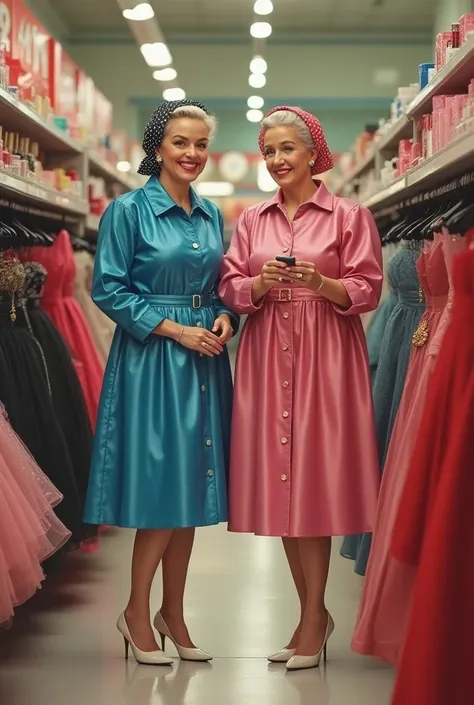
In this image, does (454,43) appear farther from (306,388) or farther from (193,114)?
(306,388)

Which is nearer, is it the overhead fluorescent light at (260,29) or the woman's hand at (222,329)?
the woman's hand at (222,329)

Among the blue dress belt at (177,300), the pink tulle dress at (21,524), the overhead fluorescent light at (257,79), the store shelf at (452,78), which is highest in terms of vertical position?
the overhead fluorescent light at (257,79)

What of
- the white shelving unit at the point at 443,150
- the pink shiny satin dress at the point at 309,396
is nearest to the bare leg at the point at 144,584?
the pink shiny satin dress at the point at 309,396

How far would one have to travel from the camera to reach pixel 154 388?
12.5 feet

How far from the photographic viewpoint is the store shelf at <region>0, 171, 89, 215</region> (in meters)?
4.52

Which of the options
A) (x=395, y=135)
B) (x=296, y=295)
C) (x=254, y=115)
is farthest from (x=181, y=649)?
(x=254, y=115)

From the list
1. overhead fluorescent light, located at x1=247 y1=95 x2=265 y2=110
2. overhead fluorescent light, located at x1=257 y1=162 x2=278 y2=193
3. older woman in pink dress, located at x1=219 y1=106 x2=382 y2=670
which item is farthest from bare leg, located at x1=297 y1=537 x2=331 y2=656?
overhead fluorescent light, located at x1=257 y1=162 x2=278 y2=193

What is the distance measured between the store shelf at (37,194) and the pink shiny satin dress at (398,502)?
6.16 ft

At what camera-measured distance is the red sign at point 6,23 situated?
5.26 metres

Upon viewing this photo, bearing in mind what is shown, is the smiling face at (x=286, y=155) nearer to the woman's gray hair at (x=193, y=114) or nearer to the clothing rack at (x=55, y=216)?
the woman's gray hair at (x=193, y=114)

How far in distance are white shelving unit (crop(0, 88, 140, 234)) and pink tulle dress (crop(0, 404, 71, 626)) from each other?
1.26m

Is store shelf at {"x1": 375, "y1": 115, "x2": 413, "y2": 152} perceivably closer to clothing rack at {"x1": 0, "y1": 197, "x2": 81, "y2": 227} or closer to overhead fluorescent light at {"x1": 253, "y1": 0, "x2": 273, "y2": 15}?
clothing rack at {"x1": 0, "y1": 197, "x2": 81, "y2": 227}

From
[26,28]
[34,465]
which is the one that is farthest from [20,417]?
[26,28]

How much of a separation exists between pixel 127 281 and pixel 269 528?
3.37ft
